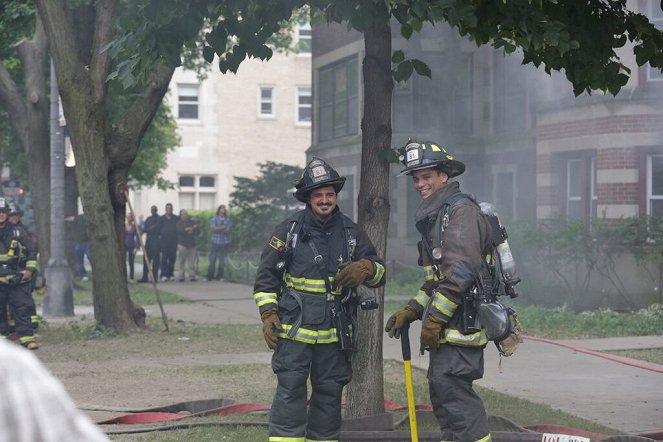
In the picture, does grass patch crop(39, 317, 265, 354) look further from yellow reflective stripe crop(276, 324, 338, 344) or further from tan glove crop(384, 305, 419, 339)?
tan glove crop(384, 305, 419, 339)

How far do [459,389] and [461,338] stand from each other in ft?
0.86

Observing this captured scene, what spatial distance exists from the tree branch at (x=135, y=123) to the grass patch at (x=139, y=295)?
586 centimetres

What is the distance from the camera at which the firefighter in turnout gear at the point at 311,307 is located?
19.6 ft

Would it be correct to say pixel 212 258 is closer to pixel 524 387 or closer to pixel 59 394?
pixel 524 387

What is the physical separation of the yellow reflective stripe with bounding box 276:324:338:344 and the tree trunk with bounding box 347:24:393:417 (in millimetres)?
1418

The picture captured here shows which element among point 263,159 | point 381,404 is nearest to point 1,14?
point 381,404

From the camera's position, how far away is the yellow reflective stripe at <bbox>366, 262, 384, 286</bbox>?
243 inches

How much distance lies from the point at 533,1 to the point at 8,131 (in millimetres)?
20116

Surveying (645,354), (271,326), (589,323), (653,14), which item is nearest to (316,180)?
(271,326)

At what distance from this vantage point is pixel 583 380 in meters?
9.73

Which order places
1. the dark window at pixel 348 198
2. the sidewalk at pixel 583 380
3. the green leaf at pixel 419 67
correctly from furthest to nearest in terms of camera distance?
the dark window at pixel 348 198 → the sidewalk at pixel 583 380 → the green leaf at pixel 419 67

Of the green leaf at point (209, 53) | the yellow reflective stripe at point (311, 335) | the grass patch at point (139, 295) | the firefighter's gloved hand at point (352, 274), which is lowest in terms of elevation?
the grass patch at point (139, 295)

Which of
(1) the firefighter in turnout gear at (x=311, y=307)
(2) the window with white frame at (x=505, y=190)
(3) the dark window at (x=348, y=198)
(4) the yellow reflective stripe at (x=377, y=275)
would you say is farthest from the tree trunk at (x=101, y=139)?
(3) the dark window at (x=348, y=198)

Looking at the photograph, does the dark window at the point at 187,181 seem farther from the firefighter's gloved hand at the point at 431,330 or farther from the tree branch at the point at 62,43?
the firefighter's gloved hand at the point at 431,330
